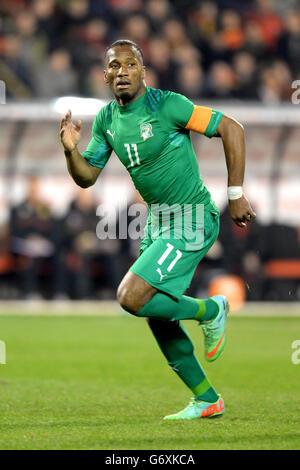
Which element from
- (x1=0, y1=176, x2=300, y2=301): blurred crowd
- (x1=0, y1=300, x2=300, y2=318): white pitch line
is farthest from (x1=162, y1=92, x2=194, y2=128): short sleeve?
(x1=0, y1=176, x2=300, y2=301): blurred crowd

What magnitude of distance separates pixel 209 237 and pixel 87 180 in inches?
31.1

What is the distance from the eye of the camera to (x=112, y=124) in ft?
17.7

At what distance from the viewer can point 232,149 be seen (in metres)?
5.09

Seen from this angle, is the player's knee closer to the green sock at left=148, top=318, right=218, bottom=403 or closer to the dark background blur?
the green sock at left=148, top=318, right=218, bottom=403

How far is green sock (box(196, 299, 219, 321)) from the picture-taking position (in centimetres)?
535

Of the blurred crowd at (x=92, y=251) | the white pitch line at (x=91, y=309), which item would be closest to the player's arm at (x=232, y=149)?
the white pitch line at (x=91, y=309)

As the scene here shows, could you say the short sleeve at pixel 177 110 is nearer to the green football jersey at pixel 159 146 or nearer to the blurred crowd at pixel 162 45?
the green football jersey at pixel 159 146

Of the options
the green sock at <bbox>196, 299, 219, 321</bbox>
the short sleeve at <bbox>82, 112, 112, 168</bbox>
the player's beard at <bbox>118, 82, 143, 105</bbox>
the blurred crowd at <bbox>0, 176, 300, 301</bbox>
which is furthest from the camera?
the blurred crowd at <bbox>0, 176, 300, 301</bbox>

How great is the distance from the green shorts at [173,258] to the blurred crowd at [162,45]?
9.36m

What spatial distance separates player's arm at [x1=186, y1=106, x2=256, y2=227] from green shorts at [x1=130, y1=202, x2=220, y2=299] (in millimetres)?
304

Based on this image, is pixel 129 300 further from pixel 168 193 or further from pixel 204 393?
pixel 204 393

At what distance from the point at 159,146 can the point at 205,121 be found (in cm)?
31

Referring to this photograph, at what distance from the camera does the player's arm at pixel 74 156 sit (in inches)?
206
